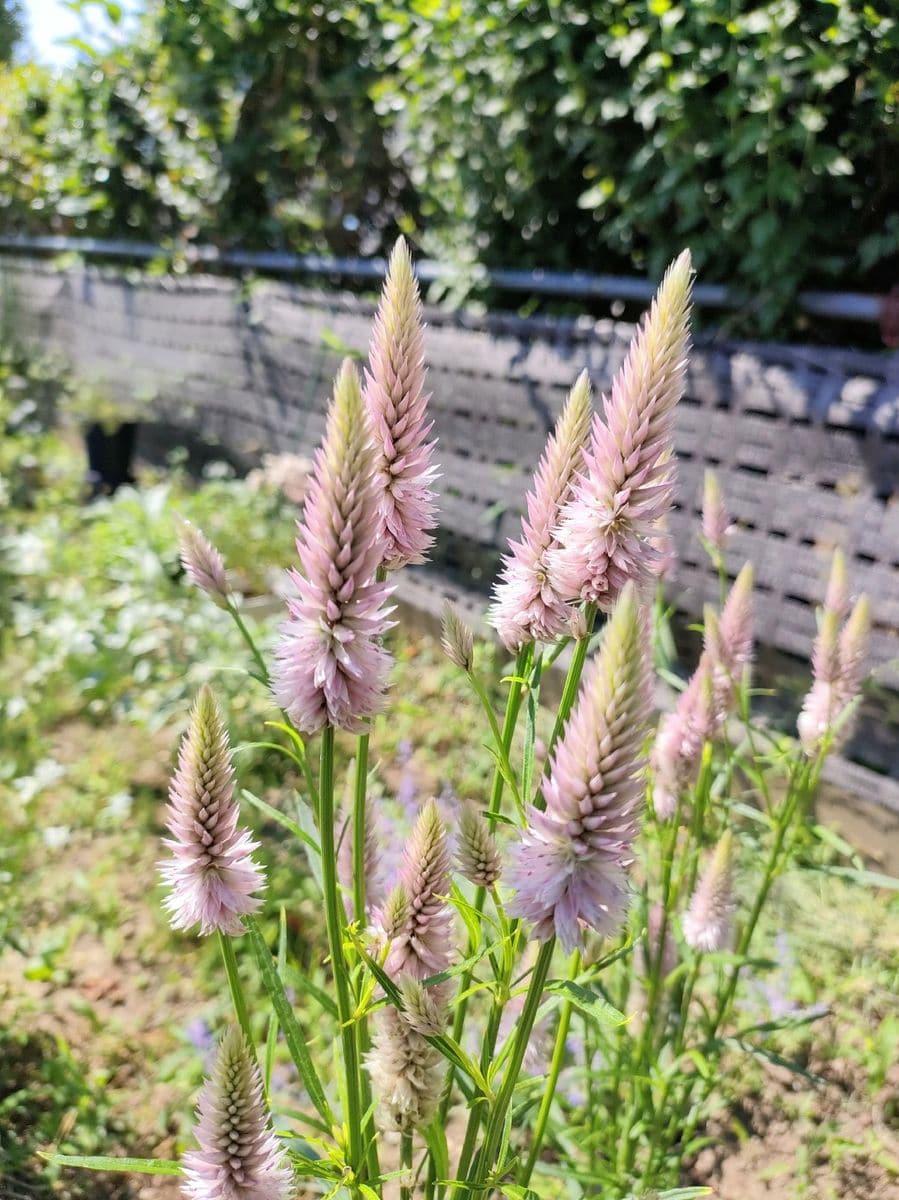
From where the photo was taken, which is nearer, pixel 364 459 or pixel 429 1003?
pixel 364 459

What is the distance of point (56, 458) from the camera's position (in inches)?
273

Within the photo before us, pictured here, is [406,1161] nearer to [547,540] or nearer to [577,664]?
[577,664]

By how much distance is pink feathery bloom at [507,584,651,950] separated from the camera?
67cm

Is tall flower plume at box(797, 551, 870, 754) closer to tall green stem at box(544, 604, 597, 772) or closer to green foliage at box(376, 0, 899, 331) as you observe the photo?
tall green stem at box(544, 604, 597, 772)

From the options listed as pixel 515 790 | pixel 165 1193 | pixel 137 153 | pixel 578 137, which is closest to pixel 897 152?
pixel 578 137

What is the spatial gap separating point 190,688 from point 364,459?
8.62ft

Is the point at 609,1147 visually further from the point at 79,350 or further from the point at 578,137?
the point at 79,350

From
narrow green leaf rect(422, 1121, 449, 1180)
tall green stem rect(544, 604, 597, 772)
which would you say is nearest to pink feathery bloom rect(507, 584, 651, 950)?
tall green stem rect(544, 604, 597, 772)

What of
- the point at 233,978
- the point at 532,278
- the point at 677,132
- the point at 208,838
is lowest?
the point at 233,978

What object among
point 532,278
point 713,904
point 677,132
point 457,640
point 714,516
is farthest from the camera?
point 532,278

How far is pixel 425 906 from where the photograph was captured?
94cm

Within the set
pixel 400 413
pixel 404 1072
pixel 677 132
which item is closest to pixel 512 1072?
pixel 404 1072

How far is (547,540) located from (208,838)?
1.46 feet

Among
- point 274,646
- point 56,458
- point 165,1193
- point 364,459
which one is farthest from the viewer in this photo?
point 56,458
